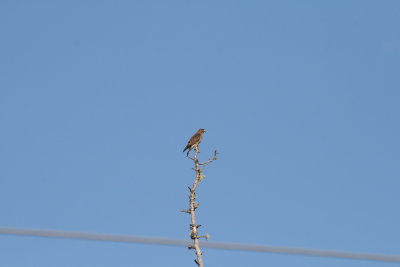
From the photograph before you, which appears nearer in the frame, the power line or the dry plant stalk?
the power line

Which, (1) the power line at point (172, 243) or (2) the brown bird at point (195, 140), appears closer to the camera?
(1) the power line at point (172, 243)

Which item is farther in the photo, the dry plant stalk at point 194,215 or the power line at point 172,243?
the dry plant stalk at point 194,215

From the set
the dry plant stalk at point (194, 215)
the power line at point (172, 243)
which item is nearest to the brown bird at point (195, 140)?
the dry plant stalk at point (194, 215)

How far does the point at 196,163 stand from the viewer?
55.9ft

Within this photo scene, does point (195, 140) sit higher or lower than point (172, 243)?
higher

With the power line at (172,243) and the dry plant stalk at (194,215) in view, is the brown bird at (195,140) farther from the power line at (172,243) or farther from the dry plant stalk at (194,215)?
the power line at (172,243)

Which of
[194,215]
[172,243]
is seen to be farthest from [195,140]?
[172,243]

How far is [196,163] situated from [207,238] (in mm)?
1477

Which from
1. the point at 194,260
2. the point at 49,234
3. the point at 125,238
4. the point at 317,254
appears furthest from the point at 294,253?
the point at 194,260

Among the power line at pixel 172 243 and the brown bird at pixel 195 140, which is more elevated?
the brown bird at pixel 195 140

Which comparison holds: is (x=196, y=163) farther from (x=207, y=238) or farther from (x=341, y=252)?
(x=341, y=252)

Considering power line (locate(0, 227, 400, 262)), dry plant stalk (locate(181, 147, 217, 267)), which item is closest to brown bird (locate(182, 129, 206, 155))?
dry plant stalk (locate(181, 147, 217, 267))

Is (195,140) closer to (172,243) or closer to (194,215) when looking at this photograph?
(194,215)

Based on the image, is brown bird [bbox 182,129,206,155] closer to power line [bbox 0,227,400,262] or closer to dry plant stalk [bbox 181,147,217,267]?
dry plant stalk [bbox 181,147,217,267]
